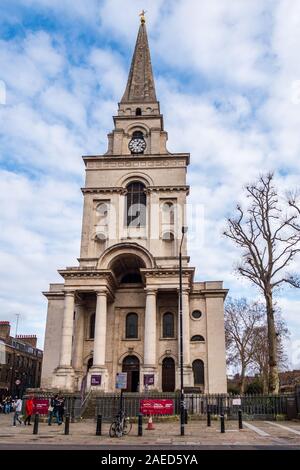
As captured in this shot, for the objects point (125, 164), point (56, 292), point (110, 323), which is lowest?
point (110, 323)

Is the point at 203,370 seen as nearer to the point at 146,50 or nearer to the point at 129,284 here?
the point at 129,284

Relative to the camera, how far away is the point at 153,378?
32.6 meters

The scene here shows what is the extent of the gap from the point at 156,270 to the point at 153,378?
811cm

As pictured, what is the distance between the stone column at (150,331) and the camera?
110 feet

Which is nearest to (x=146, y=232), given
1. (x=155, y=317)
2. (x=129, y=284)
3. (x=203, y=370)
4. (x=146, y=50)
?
(x=129, y=284)

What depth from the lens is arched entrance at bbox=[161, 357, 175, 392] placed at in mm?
35906

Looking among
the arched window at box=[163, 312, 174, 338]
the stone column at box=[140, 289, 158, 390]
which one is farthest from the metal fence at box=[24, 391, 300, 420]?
the arched window at box=[163, 312, 174, 338]

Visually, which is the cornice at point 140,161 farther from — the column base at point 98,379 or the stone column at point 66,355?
the column base at point 98,379

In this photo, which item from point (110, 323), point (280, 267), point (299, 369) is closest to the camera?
point (280, 267)

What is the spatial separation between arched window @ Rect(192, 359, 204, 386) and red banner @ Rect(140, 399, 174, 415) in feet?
41.1

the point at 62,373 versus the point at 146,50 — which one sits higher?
the point at 146,50

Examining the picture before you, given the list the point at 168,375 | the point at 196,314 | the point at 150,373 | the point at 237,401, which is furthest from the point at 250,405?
the point at 196,314

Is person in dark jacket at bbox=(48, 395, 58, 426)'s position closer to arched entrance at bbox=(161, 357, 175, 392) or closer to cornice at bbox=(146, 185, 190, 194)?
arched entrance at bbox=(161, 357, 175, 392)

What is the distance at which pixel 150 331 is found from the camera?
3431 centimetres
